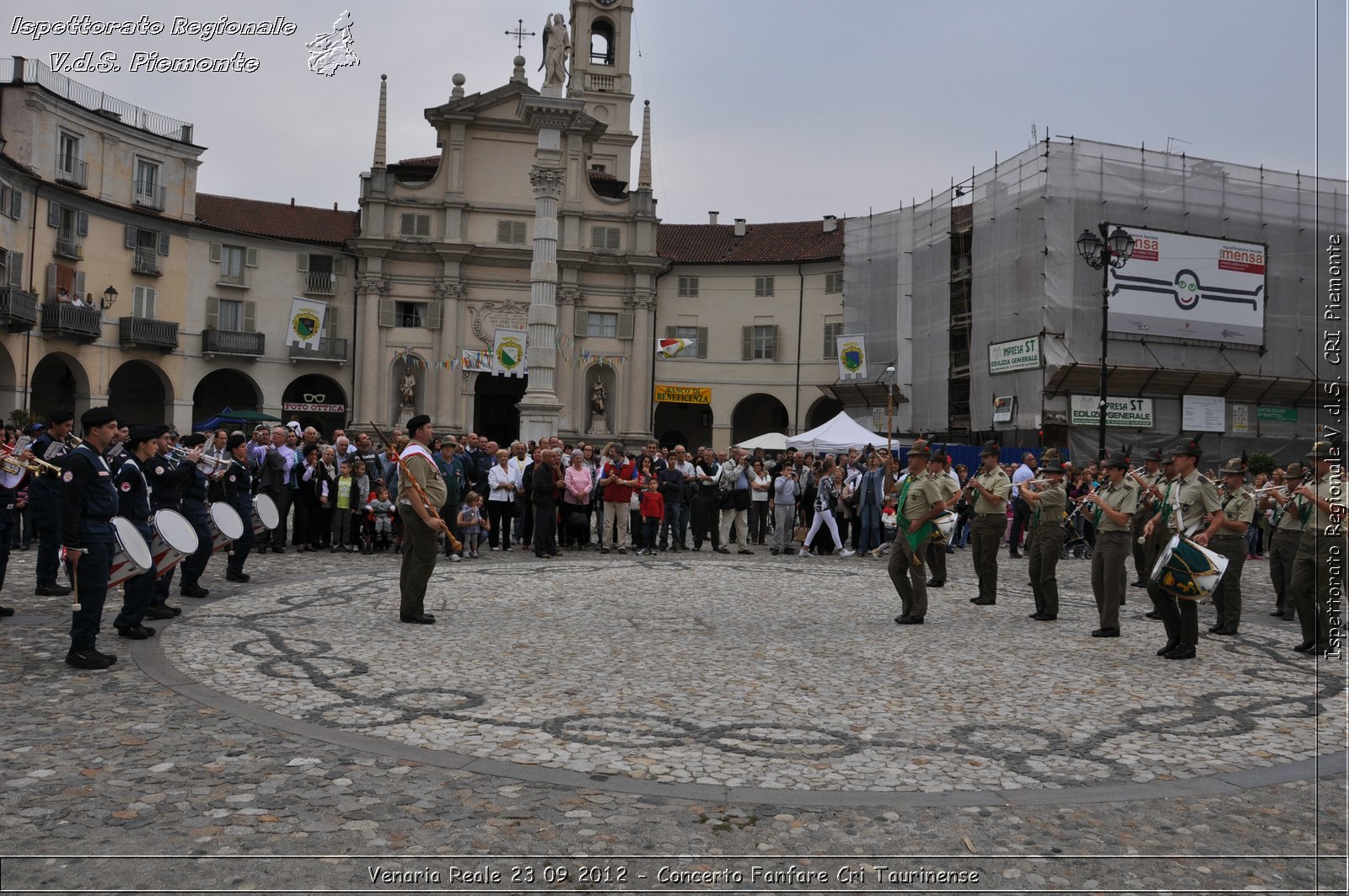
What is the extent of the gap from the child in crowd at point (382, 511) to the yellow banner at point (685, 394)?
3497 centimetres

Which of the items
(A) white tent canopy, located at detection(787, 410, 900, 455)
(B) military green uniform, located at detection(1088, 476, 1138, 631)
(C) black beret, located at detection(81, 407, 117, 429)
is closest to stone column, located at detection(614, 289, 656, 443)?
(A) white tent canopy, located at detection(787, 410, 900, 455)

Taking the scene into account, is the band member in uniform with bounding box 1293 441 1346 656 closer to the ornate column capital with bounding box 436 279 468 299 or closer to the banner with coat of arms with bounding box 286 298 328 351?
the ornate column capital with bounding box 436 279 468 299

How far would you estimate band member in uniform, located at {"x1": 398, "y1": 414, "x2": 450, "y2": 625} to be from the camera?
420 inches

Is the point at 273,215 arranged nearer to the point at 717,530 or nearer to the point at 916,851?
the point at 717,530

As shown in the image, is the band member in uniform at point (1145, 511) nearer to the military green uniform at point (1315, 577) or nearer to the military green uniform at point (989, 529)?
the military green uniform at point (989, 529)

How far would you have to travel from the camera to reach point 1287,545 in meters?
12.6

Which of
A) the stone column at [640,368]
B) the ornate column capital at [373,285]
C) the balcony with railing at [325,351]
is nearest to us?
the balcony with railing at [325,351]

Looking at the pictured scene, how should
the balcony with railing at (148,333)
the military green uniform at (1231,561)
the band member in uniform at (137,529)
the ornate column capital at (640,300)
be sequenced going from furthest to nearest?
the ornate column capital at (640,300)
the balcony with railing at (148,333)
the military green uniform at (1231,561)
the band member in uniform at (137,529)

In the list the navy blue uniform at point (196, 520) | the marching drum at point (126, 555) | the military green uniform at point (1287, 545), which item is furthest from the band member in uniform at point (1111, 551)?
the navy blue uniform at point (196, 520)

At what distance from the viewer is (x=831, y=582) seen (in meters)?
15.7

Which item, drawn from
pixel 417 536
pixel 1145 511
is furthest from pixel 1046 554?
pixel 417 536

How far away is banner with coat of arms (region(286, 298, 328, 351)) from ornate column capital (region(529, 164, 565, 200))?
2332cm

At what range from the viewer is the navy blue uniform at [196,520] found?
1130 centimetres

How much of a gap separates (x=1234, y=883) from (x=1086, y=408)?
32.8 meters
